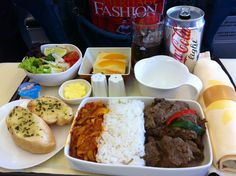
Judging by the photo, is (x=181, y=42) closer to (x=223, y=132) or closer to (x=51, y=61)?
(x=223, y=132)

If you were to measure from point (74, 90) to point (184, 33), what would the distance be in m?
0.33

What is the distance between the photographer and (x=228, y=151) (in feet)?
1.71

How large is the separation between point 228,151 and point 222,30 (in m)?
0.91

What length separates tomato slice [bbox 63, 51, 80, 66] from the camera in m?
0.82

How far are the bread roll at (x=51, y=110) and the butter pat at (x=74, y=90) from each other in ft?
0.15

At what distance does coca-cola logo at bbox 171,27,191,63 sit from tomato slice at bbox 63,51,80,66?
0.99ft

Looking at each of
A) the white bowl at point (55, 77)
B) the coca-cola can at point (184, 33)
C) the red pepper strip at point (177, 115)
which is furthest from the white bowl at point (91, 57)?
the red pepper strip at point (177, 115)

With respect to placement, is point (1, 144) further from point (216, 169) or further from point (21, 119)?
point (216, 169)

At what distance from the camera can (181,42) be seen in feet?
2.34

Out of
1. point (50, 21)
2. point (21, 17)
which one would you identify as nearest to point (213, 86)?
point (50, 21)

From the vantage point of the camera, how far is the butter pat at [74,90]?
0.73 metres

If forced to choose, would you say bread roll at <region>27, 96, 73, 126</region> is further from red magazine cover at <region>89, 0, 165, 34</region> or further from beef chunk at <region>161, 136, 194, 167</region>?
red magazine cover at <region>89, 0, 165, 34</region>

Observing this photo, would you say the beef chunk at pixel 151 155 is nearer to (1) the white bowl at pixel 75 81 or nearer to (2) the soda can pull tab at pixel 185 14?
(1) the white bowl at pixel 75 81

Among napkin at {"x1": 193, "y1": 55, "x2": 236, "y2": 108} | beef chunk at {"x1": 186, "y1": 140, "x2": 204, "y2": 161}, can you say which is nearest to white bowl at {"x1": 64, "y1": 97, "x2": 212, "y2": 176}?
beef chunk at {"x1": 186, "y1": 140, "x2": 204, "y2": 161}
